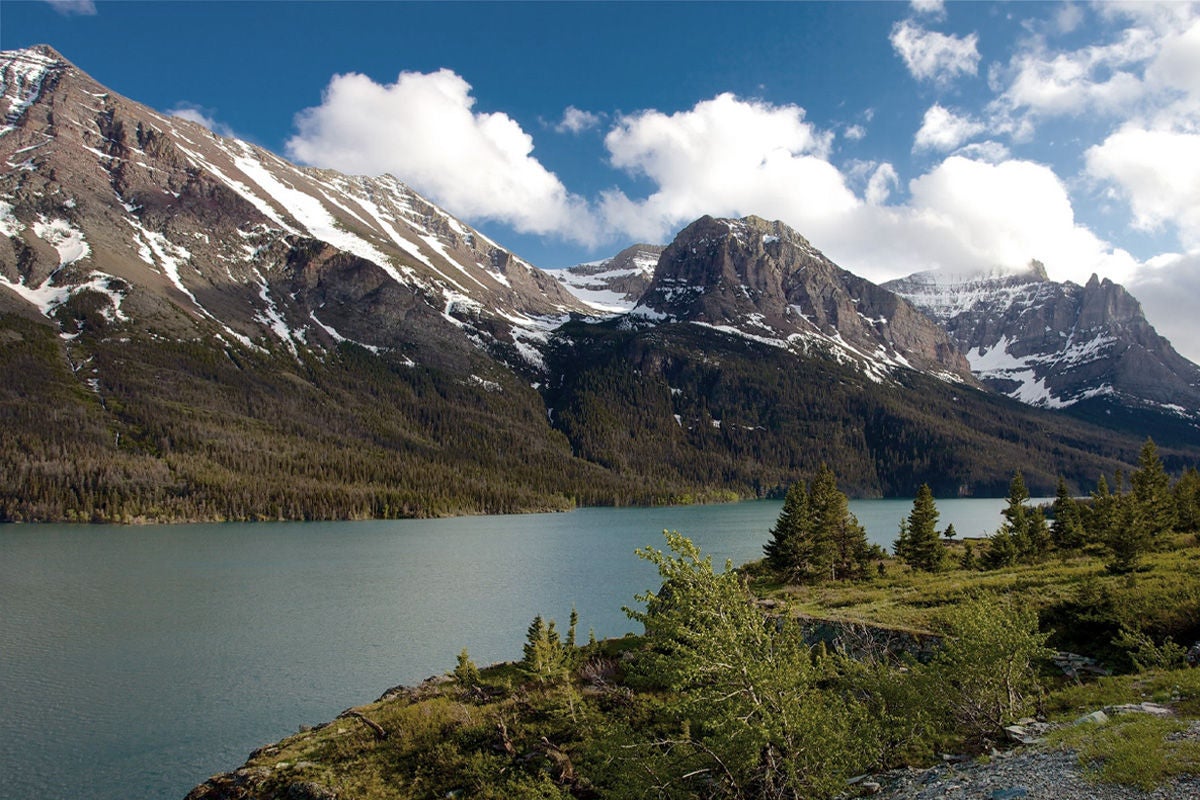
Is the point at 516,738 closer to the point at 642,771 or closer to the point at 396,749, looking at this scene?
the point at 396,749

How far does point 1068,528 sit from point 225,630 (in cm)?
6837

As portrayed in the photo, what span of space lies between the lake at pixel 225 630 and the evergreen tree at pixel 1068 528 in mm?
31425

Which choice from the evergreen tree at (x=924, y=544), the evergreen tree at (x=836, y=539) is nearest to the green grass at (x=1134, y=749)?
the evergreen tree at (x=836, y=539)

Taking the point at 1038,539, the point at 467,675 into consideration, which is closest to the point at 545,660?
the point at 467,675

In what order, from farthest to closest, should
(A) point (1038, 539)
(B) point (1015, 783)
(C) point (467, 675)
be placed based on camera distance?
(A) point (1038, 539)
(C) point (467, 675)
(B) point (1015, 783)

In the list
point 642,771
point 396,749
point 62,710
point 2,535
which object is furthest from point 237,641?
point 2,535

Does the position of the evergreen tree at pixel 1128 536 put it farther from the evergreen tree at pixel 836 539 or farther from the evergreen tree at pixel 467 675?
the evergreen tree at pixel 467 675

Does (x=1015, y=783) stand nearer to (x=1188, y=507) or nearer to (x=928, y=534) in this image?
(x=928, y=534)

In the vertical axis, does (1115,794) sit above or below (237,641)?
above

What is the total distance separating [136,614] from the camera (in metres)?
64.2

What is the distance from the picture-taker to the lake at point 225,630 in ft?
110

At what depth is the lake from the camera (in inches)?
1316

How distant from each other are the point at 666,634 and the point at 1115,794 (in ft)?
25.5

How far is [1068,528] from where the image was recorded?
52688 millimetres
